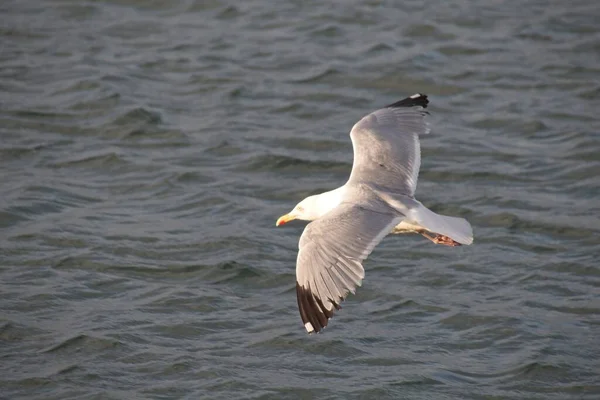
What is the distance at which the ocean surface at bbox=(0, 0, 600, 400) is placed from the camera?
7938 mm

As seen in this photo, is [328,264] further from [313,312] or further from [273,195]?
[273,195]

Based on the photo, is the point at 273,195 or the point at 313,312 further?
the point at 273,195

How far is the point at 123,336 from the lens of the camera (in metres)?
8.21

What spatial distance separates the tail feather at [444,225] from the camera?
287 inches

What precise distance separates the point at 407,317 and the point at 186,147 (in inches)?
158

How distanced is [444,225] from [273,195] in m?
3.52

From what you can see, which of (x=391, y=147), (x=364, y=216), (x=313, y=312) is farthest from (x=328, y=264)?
(x=391, y=147)

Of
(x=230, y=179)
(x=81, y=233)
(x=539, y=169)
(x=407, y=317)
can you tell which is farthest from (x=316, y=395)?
(x=539, y=169)

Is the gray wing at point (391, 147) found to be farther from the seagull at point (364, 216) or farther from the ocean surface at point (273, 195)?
the ocean surface at point (273, 195)

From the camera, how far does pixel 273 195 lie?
10727 millimetres

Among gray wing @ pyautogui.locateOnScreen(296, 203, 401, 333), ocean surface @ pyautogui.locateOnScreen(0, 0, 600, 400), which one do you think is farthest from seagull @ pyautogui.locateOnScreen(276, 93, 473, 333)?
ocean surface @ pyautogui.locateOnScreen(0, 0, 600, 400)

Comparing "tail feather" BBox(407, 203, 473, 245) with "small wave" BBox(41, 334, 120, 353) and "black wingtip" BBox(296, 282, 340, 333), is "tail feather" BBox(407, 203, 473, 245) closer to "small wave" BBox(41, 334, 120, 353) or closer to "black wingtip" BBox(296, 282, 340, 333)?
"black wingtip" BBox(296, 282, 340, 333)

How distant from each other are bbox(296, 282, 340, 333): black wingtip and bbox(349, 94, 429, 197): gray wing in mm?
1511

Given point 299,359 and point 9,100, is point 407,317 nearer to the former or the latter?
point 299,359
